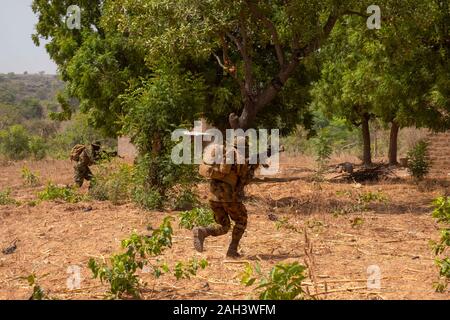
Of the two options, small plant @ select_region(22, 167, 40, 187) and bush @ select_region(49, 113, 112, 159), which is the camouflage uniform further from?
bush @ select_region(49, 113, 112, 159)

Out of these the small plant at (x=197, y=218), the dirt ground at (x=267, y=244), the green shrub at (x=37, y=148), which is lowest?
the dirt ground at (x=267, y=244)

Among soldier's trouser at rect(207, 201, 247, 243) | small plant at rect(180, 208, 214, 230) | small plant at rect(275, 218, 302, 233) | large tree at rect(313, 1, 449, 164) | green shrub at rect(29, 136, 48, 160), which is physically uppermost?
large tree at rect(313, 1, 449, 164)

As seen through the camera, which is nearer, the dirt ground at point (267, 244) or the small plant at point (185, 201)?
the dirt ground at point (267, 244)

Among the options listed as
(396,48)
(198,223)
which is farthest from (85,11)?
(198,223)

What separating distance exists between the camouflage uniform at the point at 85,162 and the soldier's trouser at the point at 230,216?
23.9 feet

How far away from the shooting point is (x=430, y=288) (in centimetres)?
555

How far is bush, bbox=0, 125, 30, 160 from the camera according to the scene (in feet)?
80.7

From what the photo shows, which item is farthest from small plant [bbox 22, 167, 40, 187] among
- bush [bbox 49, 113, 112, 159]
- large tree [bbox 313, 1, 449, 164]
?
bush [bbox 49, 113, 112, 159]

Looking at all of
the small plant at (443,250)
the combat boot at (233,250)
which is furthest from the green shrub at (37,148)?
the small plant at (443,250)

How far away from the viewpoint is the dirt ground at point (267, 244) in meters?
5.67

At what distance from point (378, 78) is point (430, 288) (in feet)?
29.2

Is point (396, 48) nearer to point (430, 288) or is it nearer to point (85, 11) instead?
point (430, 288)

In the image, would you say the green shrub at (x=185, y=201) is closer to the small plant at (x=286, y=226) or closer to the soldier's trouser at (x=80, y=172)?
the small plant at (x=286, y=226)

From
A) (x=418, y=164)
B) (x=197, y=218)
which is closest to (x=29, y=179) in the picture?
(x=197, y=218)
